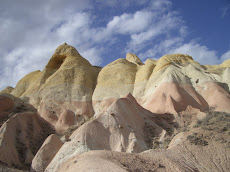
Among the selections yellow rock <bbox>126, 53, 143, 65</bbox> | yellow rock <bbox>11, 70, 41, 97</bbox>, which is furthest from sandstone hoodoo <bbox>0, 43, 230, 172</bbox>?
yellow rock <bbox>126, 53, 143, 65</bbox>

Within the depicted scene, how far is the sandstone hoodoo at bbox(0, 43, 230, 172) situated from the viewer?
1665 cm

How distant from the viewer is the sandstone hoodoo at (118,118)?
16.7 metres

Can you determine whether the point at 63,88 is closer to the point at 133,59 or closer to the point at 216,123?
the point at 133,59

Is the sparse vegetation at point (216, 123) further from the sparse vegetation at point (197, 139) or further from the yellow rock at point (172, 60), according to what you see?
the yellow rock at point (172, 60)

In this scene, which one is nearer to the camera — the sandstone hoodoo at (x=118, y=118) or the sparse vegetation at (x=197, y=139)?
the sandstone hoodoo at (x=118, y=118)

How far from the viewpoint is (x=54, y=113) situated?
114 ft

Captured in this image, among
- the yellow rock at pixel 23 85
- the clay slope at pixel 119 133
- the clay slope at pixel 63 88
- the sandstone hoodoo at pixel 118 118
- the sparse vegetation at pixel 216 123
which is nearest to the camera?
the sandstone hoodoo at pixel 118 118

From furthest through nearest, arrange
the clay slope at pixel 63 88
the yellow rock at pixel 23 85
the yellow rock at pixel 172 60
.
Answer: the yellow rock at pixel 23 85 < the yellow rock at pixel 172 60 < the clay slope at pixel 63 88

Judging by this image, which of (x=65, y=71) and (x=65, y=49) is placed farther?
(x=65, y=49)

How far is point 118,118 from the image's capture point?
899 inches

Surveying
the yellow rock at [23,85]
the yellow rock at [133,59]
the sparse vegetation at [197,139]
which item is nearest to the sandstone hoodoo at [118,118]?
the sparse vegetation at [197,139]

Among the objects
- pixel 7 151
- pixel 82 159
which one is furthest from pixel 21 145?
pixel 82 159

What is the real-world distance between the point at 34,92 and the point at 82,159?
27.2 metres

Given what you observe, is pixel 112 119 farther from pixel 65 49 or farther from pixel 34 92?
pixel 65 49
